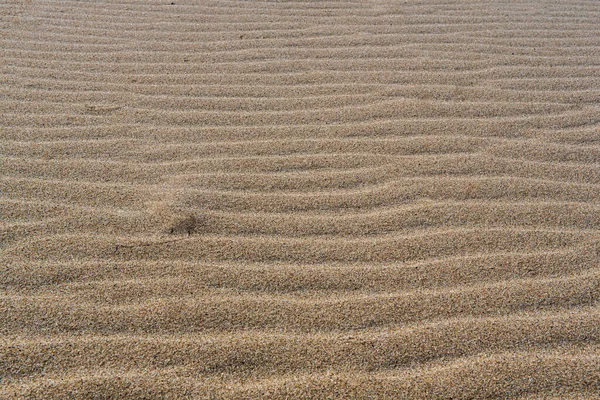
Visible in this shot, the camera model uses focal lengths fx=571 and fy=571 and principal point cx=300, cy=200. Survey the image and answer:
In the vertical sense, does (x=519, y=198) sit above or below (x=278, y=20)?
below

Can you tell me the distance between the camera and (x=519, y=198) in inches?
94.6

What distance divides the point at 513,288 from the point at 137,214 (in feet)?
4.71

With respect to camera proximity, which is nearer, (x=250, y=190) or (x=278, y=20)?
(x=250, y=190)

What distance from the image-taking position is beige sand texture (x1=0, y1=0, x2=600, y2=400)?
5.66 ft

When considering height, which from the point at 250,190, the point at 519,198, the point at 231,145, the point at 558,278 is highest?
the point at 231,145

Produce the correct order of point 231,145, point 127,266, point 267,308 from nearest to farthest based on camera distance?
point 267,308 → point 127,266 → point 231,145

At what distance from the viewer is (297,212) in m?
2.31

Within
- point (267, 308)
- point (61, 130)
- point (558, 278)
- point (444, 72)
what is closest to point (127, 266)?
point (267, 308)

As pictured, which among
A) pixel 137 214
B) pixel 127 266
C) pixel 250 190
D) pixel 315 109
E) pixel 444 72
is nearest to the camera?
pixel 127 266

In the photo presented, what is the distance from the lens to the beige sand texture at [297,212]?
1725mm

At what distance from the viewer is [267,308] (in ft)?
6.23

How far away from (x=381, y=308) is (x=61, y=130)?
1784 mm

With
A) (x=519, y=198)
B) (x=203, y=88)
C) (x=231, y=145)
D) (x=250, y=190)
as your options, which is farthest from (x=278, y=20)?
(x=519, y=198)

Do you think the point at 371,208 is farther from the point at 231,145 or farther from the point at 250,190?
the point at 231,145
